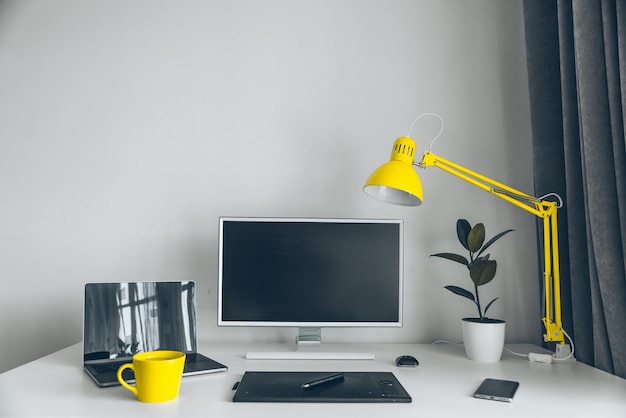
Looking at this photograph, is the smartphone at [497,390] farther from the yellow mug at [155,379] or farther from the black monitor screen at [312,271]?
the yellow mug at [155,379]

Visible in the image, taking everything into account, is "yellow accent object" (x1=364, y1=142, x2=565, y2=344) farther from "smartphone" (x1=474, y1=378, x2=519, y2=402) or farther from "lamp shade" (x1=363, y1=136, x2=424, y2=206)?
"smartphone" (x1=474, y1=378, x2=519, y2=402)

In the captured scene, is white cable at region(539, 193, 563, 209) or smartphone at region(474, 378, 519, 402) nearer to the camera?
smartphone at region(474, 378, 519, 402)

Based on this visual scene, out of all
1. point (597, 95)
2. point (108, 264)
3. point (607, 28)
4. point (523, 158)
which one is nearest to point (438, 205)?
point (523, 158)

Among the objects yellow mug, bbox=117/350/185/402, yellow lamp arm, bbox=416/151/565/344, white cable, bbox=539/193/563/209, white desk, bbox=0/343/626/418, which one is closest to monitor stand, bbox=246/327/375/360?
white desk, bbox=0/343/626/418

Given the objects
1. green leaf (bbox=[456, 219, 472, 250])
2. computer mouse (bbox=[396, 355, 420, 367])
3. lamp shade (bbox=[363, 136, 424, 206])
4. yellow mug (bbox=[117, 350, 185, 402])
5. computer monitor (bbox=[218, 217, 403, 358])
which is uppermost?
lamp shade (bbox=[363, 136, 424, 206])

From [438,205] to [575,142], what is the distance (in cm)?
43

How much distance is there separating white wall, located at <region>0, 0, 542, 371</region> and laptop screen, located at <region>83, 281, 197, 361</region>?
236mm

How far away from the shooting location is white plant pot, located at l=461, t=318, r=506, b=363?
1322 millimetres

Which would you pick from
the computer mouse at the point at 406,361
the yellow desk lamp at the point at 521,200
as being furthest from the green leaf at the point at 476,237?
the computer mouse at the point at 406,361

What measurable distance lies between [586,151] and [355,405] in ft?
2.64

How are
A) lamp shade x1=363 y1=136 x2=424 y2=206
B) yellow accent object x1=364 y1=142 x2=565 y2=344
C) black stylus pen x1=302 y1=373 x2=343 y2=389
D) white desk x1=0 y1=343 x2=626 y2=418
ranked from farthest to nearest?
yellow accent object x1=364 y1=142 x2=565 y2=344, lamp shade x1=363 y1=136 x2=424 y2=206, black stylus pen x1=302 y1=373 x2=343 y2=389, white desk x1=0 y1=343 x2=626 y2=418

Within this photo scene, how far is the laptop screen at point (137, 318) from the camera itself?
4.19 ft

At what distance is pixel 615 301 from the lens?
3.80 feet

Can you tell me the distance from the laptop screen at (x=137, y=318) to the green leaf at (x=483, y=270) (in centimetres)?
77
